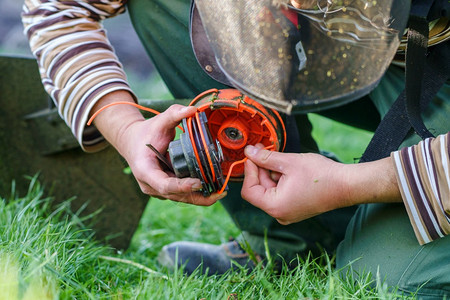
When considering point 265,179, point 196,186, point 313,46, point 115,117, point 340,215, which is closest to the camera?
point 313,46

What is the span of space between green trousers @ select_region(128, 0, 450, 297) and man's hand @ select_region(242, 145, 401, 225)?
14cm

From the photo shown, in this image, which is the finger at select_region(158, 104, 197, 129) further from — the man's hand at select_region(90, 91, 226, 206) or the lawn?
the lawn

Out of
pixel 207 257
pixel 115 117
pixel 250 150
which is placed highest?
pixel 250 150

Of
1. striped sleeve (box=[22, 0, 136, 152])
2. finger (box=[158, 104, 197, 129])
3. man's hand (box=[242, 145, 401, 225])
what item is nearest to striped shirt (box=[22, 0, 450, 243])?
striped sleeve (box=[22, 0, 136, 152])

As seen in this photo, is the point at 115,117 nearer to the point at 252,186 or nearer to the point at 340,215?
the point at 252,186

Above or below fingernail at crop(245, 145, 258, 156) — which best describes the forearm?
above

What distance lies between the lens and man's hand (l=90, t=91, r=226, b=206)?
1159 mm

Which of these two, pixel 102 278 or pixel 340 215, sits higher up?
pixel 340 215

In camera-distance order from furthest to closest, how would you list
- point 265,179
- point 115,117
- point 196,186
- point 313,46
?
point 115,117 → point 265,179 → point 196,186 → point 313,46

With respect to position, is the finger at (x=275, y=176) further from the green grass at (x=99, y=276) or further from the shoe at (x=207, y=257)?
the shoe at (x=207, y=257)

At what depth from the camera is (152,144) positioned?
48.6 inches

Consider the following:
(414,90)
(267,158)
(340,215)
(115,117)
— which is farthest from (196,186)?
(340,215)

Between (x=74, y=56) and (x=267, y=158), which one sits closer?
(x=267, y=158)

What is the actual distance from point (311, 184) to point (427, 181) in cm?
22
